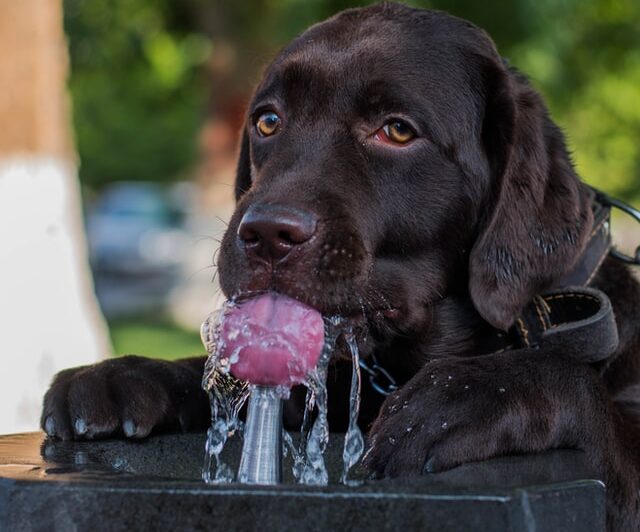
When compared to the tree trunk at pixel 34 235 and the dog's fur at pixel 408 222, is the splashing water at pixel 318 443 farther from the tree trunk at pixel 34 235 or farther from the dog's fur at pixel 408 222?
the tree trunk at pixel 34 235

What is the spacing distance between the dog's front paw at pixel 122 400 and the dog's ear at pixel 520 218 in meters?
0.98

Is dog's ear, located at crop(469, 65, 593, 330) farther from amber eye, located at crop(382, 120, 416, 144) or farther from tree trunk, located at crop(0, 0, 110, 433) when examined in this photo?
tree trunk, located at crop(0, 0, 110, 433)

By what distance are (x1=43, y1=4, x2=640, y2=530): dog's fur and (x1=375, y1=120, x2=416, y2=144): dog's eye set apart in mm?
25

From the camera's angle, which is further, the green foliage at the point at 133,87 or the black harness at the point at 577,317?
the green foliage at the point at 133,87

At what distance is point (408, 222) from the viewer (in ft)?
12.0

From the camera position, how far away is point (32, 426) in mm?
7254

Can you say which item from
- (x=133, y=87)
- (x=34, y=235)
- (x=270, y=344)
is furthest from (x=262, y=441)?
(x=133, y=87)

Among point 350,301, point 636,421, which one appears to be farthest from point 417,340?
point 636,421

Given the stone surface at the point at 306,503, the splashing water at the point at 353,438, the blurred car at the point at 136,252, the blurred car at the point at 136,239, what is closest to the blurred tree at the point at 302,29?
the blurred car at the point at 136,239

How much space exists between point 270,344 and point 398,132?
3.87 ft

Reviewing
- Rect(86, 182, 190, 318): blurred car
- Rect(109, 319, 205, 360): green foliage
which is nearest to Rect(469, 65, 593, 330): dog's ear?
Rect(109, 319, 205, 360): green foliage

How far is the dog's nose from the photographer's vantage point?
3.12m

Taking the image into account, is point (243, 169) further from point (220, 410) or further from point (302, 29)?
point (302, 29)

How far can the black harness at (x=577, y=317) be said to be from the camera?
327 centimetres
